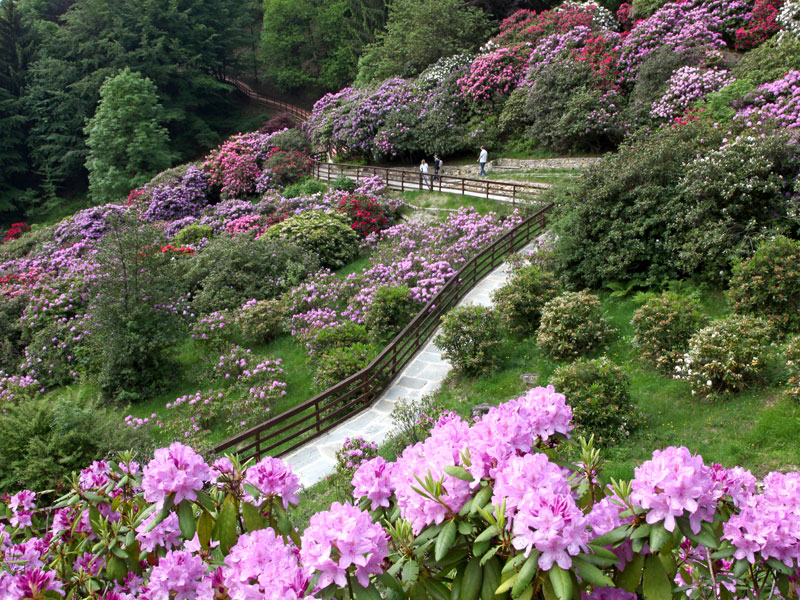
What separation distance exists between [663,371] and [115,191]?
32.1 metres

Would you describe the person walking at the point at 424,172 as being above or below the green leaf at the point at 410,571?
below

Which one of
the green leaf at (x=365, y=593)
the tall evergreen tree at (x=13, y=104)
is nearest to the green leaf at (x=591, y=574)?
the green leaf at (x=365, y=593)

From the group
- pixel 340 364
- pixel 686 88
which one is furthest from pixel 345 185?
pixel 340 364

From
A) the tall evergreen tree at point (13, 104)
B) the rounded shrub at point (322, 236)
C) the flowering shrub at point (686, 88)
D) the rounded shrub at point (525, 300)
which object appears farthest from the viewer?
the tall evergreen tree at point (13, 104)

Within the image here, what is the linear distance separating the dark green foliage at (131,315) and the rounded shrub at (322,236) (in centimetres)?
498

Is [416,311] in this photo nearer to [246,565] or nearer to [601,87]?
[246,565]

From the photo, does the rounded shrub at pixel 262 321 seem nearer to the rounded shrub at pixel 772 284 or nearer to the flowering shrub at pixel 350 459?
the flowering shrub at pixel 350 459

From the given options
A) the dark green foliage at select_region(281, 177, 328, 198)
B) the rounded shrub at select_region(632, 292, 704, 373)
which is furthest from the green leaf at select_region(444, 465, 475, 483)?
the dark green foliage at select_region(281, 177, 328, 198)

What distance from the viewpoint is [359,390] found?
1009cm

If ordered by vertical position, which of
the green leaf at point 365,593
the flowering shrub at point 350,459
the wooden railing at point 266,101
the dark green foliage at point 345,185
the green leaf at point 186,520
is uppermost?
the wooden railing at point 266,101

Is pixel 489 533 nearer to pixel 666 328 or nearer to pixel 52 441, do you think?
pixel 666 328

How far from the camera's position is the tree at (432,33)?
28641 millimetres

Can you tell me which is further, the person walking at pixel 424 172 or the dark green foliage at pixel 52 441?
the person walking at pixel 424 172

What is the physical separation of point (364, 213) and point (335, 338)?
7.89 metres
